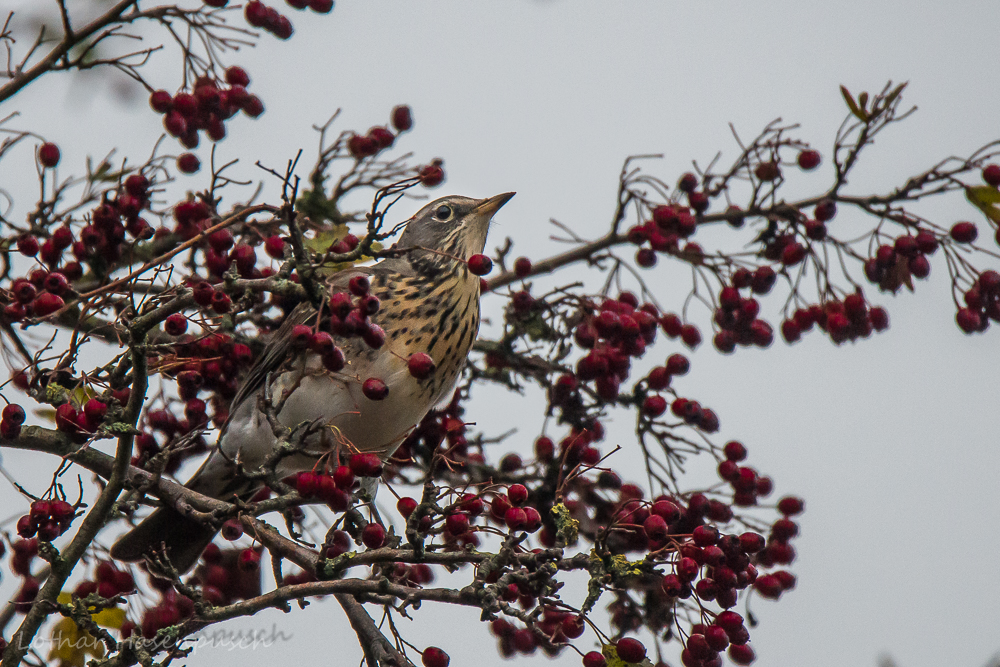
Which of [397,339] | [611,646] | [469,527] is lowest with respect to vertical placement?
[611,646]

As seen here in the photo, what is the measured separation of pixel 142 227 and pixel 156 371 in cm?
58

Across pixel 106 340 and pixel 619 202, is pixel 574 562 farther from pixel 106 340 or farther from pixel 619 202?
pixel 106 340

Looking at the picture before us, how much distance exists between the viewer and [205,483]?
3.69 metres

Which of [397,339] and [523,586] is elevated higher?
[397,339]

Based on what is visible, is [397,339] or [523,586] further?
[397,339]

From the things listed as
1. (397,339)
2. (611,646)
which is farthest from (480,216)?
(611,646)

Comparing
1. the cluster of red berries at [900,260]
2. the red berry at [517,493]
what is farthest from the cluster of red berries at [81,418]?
the cluster of red berries at [900,260]

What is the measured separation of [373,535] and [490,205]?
80.6 inches

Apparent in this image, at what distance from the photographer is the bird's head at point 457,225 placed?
421cm

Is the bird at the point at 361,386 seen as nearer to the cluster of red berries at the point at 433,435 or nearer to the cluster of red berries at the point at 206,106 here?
the cluster of red berries at the point at 433,435

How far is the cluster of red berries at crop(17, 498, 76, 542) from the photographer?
2457mm

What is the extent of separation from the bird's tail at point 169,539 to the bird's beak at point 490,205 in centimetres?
170

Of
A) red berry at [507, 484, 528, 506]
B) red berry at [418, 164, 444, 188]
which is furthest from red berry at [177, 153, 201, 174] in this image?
red berry at [507, 484, 528, 506]

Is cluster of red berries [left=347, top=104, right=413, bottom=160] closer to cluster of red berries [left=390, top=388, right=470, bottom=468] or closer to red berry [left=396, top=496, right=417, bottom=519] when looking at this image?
cluster of red berries [left=390, top=388, right=470, bottom=468]
